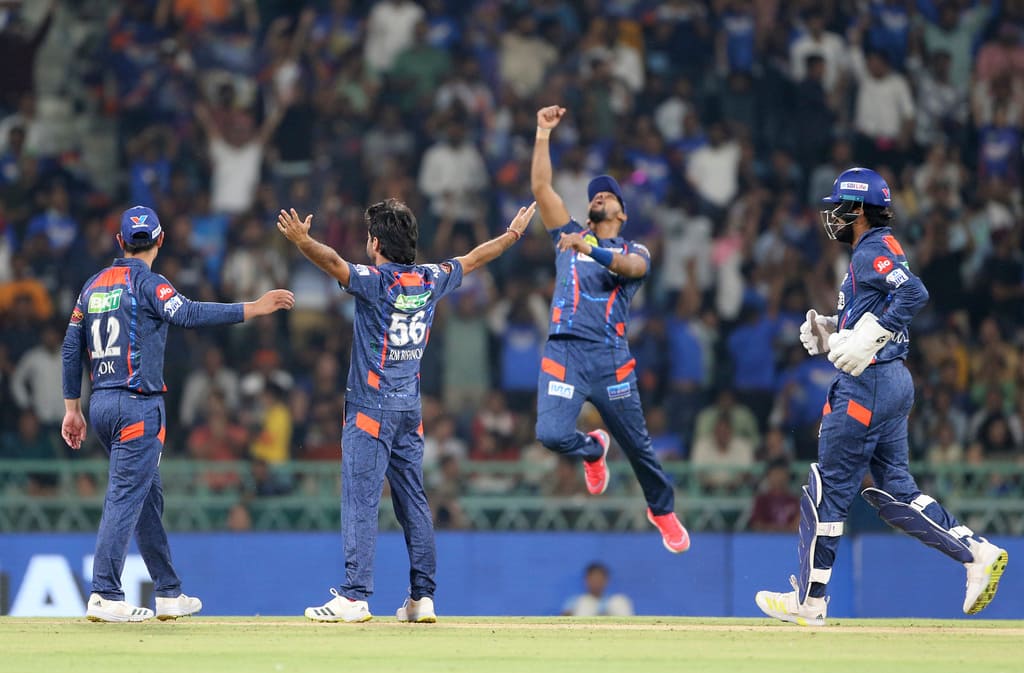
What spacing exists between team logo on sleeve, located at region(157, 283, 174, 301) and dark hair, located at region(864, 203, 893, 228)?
14.5 ft

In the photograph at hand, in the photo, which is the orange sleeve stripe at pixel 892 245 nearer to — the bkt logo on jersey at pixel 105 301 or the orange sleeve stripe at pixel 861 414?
the orange sleeve stripe at pixel 861 414

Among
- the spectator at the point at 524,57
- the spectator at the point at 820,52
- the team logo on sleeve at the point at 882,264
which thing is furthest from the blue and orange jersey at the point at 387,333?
the spectator at the point at 820,52

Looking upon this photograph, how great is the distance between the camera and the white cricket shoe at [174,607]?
10.8 m

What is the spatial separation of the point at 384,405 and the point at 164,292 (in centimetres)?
155

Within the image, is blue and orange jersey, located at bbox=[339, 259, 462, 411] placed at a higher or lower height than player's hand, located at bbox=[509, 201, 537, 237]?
lower

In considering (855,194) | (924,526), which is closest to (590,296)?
(855,194)

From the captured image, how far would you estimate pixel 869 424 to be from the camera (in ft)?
34.1

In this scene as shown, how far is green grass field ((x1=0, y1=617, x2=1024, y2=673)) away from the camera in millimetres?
8656

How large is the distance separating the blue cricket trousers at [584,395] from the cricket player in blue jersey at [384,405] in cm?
118

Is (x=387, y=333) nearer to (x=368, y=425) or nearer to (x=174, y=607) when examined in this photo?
(x=368, y=425)

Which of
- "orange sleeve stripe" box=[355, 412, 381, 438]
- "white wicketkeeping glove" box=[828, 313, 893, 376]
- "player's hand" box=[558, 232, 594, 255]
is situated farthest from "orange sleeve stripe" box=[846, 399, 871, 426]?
"orange sleeve stripe" box=[355, 412, 381, 438]

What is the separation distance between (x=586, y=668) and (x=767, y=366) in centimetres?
1003

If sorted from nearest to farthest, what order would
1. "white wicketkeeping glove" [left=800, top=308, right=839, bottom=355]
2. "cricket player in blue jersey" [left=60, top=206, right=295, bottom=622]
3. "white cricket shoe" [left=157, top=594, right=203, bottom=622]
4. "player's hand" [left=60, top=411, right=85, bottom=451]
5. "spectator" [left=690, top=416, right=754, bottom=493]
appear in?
"cricket player in blue jersey" [left=60, top=206, right=295, bottom=622] < "player's hand" [left=60, top=411, right=85, bottom=451] < "white cricket shoe" [left=157, top=594, right=203, bottom=622] < "white wicketkeeping glove" [left=800, top=308, right=839, bottom=355] < "spectator" [left=690, top=416, right=754, bottom=493]

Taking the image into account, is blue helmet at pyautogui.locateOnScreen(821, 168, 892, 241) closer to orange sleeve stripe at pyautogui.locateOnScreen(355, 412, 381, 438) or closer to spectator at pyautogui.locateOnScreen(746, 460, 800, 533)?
orange sleeve stripe at pyautogui.locateOnScreen(355, 412, 381, 438)
